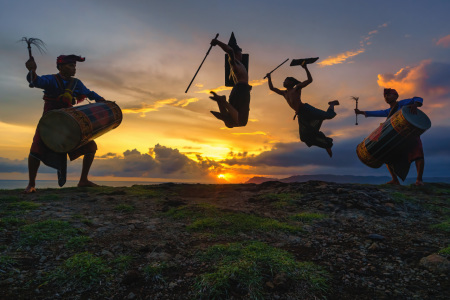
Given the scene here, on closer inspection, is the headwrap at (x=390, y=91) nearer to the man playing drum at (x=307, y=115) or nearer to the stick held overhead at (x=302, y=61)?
the man playing drum at (x=307, y=115)

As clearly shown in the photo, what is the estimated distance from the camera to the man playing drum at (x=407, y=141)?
879 centimetres

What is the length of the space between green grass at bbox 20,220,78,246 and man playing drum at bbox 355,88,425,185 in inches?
395

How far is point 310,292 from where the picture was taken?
2.64 m

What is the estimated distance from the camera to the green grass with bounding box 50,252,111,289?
2740 millimetres

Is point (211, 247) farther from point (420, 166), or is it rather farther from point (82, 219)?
point (420, 166)

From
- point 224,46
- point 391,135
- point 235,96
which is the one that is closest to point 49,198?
point 235,96

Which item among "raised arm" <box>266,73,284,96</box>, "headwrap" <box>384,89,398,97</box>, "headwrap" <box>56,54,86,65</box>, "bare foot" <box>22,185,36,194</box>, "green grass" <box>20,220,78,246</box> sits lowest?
"green grass" <box>20,220,78,246</box>

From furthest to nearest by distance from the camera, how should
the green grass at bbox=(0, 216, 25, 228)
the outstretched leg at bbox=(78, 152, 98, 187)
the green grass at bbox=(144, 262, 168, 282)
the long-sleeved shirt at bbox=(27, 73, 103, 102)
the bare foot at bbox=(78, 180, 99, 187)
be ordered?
1. the bare foot at bbox=(78, 180, 99, 187)
2. the outstretched leg at bbox=(78, 152, 98, 187)
3. the long-sleeved shirt at bbox=(27, 73, 103, 102)
4. the green grass at bbox=(0, 216, 25, 228)
5. the green grass at bbox=(144, 262, 168, 282)

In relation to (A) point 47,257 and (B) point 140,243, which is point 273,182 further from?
(A) point 47,257

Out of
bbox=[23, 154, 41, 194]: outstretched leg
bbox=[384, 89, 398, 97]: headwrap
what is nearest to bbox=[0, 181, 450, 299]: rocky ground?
bbox=[23, 154, 41, 194]: outstretched leg

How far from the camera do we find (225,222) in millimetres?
4914

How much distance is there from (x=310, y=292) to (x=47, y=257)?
3.23 metres

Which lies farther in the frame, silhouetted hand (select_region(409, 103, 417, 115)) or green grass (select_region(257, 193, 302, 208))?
silhouetted hand (select_region(409, 103, 417, 115))

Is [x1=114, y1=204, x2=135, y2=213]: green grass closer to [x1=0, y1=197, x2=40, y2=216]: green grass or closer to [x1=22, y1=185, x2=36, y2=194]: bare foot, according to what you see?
[x1=0, y1=197, x2=40, y2=216]: green grass
